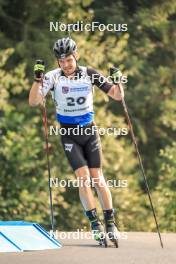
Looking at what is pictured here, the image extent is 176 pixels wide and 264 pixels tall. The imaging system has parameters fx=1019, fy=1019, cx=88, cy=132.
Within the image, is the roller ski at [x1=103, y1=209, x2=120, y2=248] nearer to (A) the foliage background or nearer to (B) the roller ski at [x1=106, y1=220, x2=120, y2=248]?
(B) the roller ski at [x1=106, y1=220, x2=120, y2=248]

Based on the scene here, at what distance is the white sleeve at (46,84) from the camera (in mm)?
11133

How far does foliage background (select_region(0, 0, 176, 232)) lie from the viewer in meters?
19.6

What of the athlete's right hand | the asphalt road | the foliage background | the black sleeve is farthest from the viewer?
the foliage background

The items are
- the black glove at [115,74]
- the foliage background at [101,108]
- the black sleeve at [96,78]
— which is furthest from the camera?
the foliage background at [101,108]

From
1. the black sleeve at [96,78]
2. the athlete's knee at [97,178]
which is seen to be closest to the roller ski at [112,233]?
the athlete's knee at [97,178]

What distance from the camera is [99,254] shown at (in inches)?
409

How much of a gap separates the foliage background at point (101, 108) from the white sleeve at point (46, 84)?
17.5ft

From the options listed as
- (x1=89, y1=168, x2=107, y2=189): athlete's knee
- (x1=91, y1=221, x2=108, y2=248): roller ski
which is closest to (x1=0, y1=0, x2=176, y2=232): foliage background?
(x1=89, y1=168, x2=107, y2=189): athlete's knee

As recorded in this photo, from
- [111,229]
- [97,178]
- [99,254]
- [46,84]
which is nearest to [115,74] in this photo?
[46,84]

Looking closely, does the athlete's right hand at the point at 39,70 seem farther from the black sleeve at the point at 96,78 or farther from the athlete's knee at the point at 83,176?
the athlete's knee at the point at 83,176

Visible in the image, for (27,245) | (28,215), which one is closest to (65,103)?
(27,245)

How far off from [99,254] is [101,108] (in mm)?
11626

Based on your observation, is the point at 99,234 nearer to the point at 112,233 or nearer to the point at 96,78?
the point at 112,233

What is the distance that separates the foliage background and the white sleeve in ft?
17.5
